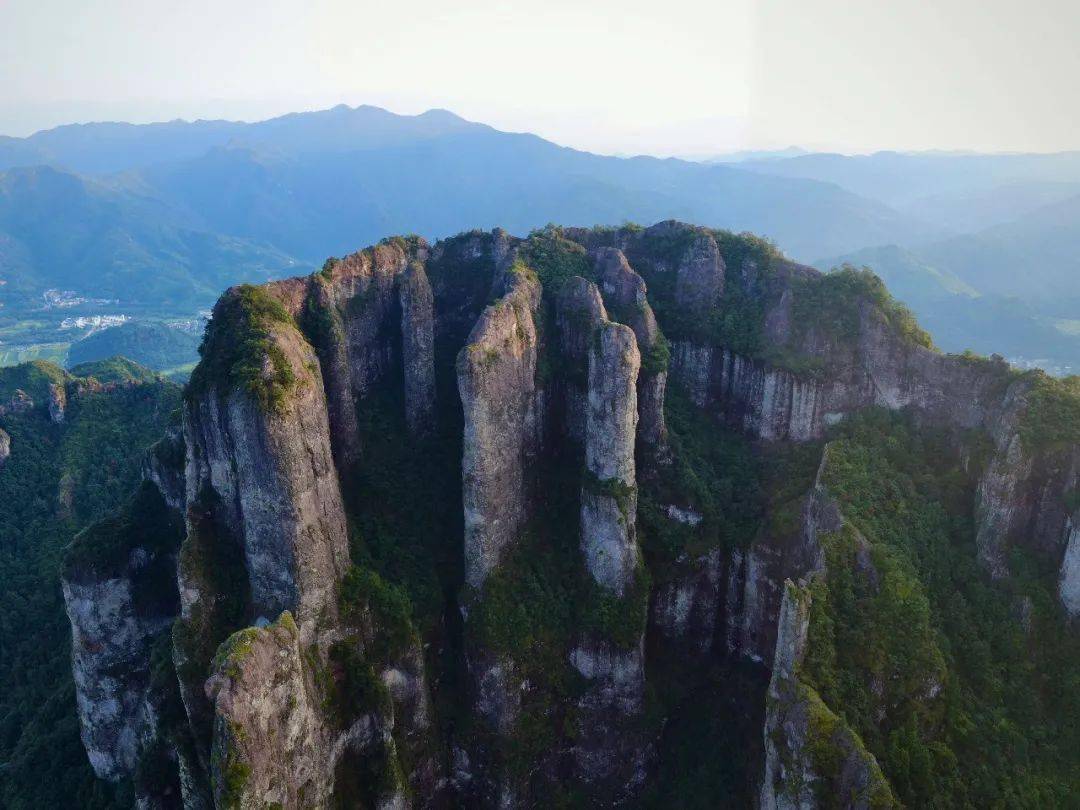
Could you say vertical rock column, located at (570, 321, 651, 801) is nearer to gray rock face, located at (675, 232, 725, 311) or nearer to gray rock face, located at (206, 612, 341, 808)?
gray rock face, located at (675, 232, 725, 311)

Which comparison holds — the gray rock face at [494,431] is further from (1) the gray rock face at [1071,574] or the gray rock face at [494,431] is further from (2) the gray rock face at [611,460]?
(1) the gray rock face at [1071,574]

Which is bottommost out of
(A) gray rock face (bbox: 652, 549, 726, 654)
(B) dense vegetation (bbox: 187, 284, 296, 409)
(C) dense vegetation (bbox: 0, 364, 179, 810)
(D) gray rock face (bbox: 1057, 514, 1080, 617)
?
(C) dense vegetation (bbox: 0, 364, 179, 810)

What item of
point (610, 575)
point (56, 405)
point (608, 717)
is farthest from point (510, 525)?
point (56, 405)

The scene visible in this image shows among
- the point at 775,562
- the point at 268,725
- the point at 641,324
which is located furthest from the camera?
the point at 641,324

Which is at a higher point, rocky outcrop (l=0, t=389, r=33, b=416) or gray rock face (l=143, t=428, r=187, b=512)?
gray rock face (l=143, t=428, r=187, b=512)

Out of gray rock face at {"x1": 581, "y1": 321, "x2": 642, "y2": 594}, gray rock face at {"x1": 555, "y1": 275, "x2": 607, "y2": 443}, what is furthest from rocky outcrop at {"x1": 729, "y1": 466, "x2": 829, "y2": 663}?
gray rock face at {"x1": 555, "y1": 275, "x2": 607, "y2": 443}

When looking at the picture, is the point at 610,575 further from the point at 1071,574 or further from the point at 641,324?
the point at 1071,574
